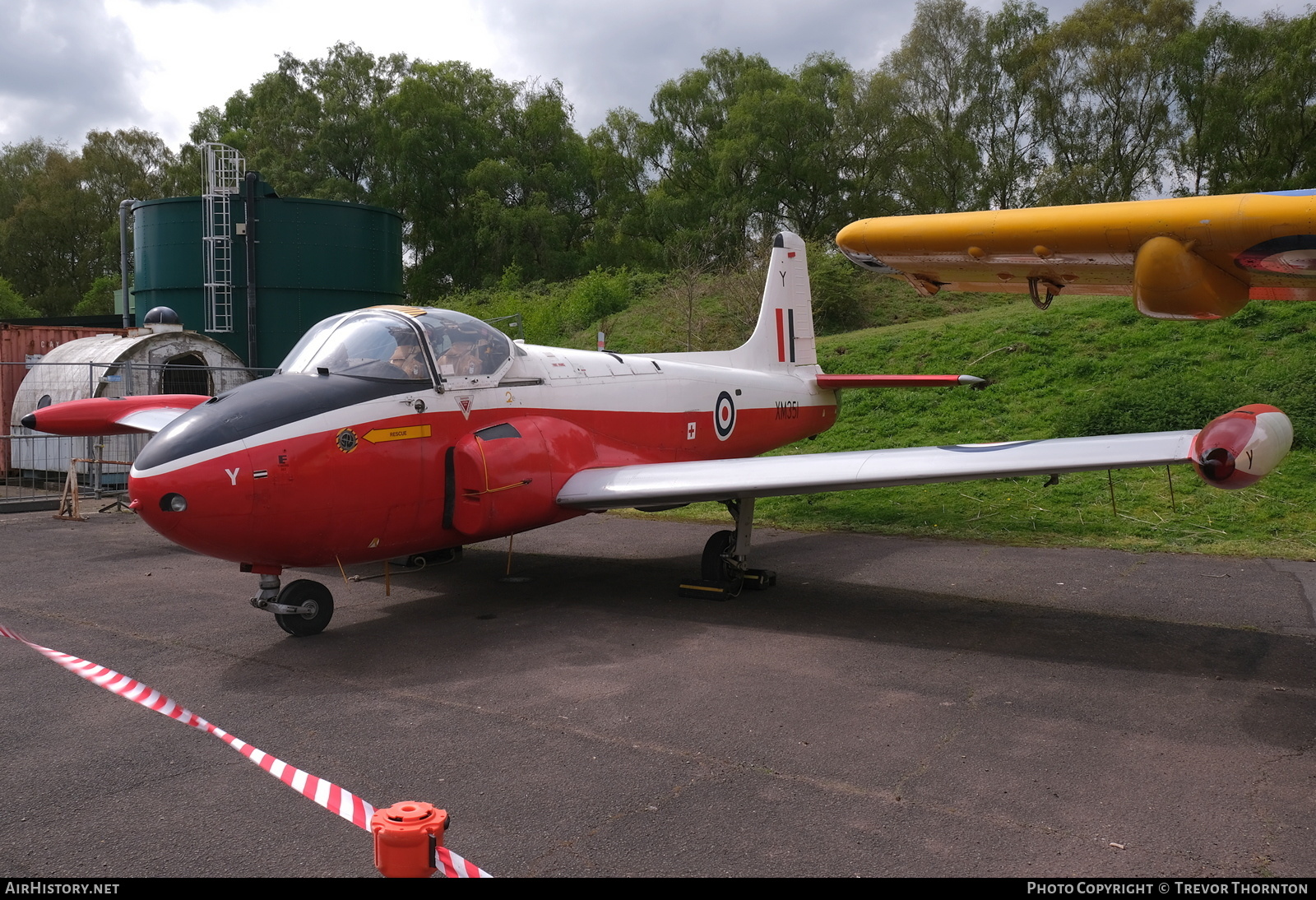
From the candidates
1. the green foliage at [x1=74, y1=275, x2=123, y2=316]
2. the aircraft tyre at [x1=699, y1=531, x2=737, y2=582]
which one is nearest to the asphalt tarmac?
the aircraft tyre at [x1=699, y1=531, x2=737, y2=582]

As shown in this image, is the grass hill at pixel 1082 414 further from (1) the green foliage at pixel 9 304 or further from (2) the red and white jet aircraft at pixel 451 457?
(1) the green foliage at pixel 9 304

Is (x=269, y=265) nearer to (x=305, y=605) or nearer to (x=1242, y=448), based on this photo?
(x=305, y=605)

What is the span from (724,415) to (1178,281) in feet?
19.2

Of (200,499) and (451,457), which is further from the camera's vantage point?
(451,457)

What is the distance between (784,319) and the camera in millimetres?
11875

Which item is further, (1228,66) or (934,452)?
(1228,66)

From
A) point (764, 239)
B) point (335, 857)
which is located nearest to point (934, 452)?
point (335, 857)

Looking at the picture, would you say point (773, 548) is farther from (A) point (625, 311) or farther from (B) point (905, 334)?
(A) point (625, 311)

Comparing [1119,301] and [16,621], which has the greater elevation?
[1119,301]

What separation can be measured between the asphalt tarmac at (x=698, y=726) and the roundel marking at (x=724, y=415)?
225 centimetres

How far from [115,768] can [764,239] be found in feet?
96.1

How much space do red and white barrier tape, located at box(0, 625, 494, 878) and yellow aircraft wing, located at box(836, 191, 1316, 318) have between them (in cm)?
417

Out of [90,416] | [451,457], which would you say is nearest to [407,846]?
[451,457]
